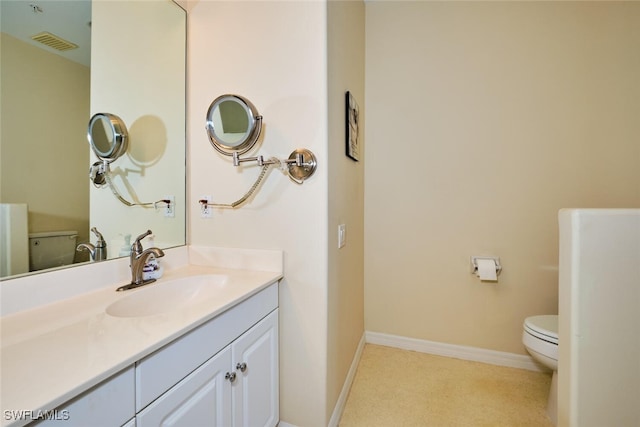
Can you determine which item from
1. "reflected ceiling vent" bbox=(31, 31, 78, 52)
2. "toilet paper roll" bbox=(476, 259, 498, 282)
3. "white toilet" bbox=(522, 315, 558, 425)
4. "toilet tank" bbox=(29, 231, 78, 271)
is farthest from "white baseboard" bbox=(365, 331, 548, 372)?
"reflected ceiling vent" bbox=(31, 31, 78, 52)

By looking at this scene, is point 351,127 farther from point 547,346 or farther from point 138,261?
point 547,346

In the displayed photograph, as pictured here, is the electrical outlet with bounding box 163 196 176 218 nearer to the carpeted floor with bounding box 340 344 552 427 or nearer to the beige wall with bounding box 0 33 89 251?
the beige wall with bounding box 0 33 89 251

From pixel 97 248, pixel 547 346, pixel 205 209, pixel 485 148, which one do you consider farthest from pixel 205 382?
pixel 485 148

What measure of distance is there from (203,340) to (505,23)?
2.61 meters

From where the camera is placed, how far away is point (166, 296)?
1177 mm

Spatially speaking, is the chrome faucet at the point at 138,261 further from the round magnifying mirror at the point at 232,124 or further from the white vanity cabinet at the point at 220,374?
the round magnifying mirror at the point at 232,124

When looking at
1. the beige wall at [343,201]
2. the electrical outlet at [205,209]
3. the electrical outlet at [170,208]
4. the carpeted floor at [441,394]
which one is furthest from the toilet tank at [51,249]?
the carpeted floor at [441,394]

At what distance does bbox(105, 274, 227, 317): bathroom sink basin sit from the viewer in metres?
1.01

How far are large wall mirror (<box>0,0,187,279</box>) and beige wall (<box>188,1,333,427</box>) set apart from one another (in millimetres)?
195

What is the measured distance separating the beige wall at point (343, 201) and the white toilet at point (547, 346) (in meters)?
1.03

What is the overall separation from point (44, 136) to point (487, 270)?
8.00 feet

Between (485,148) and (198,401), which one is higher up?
(485,148)

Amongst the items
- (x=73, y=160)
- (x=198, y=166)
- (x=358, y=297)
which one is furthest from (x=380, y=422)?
(x=73, y=160)

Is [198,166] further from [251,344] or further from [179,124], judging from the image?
[251,344]
